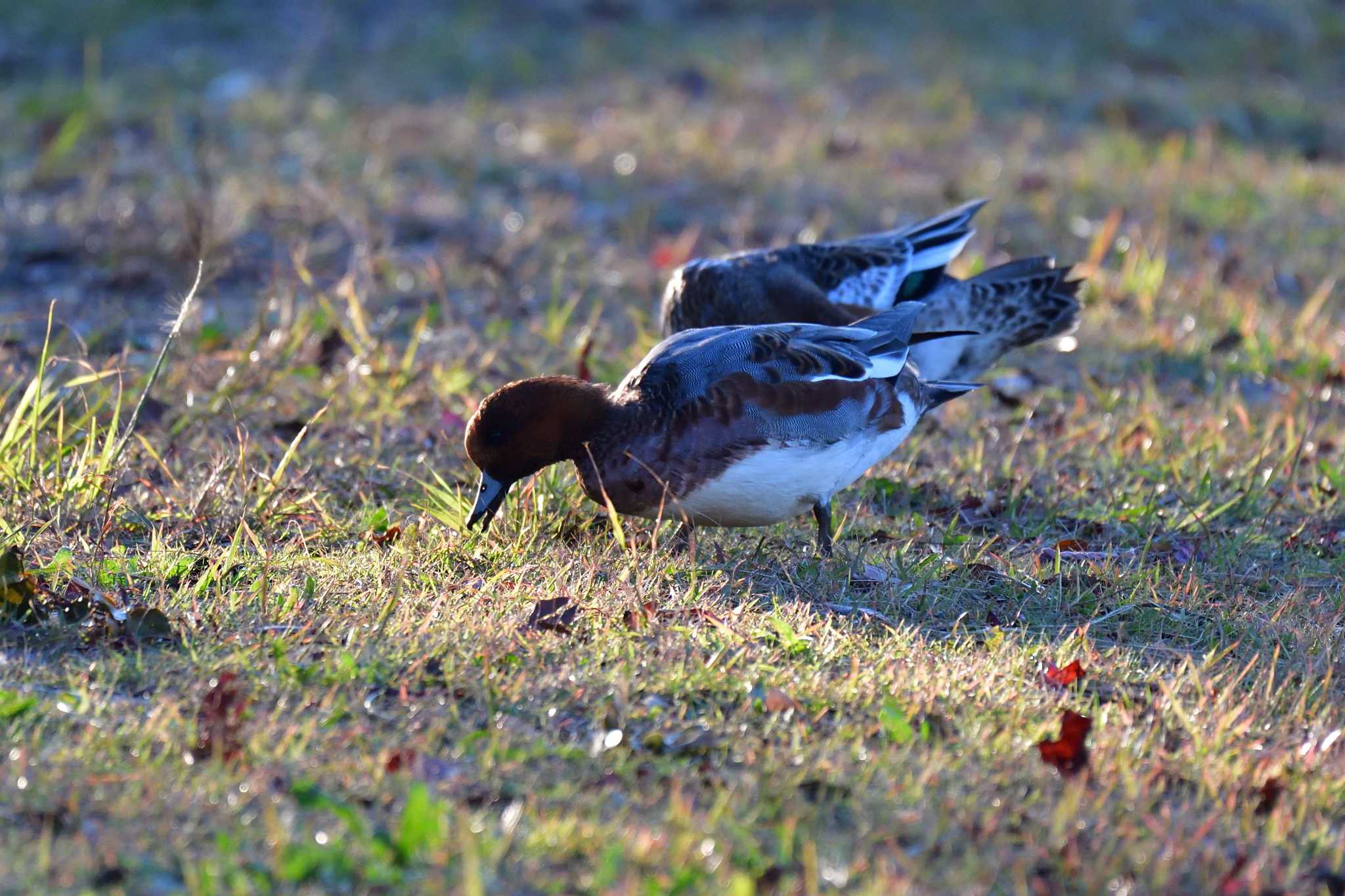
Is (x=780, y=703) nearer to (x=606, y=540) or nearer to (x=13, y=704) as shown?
(x=606, y=540)

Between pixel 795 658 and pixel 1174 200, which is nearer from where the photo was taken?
pixel 795 658

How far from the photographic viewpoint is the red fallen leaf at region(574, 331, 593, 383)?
5.09 m

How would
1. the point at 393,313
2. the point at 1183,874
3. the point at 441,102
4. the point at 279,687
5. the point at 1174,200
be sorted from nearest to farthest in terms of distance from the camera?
1. the point at 1183,874
2. the point at 279,687
3. the point at 393,313
4. the point at 1174,200
5. the point at 441,102

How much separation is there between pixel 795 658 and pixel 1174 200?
5379 millimetres

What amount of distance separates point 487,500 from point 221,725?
4.11 feet

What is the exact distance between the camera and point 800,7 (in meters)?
11.1

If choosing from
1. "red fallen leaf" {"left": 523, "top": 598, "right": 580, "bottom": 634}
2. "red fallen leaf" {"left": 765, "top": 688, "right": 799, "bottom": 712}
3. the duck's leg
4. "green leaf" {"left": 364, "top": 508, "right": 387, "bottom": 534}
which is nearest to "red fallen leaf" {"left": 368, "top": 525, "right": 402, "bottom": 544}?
"green leaf" {"left": 364, "top": 508, "right": 387, "bottom": 534}

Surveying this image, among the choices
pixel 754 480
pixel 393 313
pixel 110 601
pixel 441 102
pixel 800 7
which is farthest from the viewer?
pixel 800 7

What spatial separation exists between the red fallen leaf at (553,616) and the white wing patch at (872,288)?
2254 millimetres

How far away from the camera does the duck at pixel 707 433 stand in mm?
3713

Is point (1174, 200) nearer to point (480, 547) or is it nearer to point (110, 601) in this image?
point (480, 547)

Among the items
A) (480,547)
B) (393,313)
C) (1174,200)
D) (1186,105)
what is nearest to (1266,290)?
(1174,200)

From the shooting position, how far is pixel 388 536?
389 cm

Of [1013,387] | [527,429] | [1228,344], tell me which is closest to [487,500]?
[527,429]
